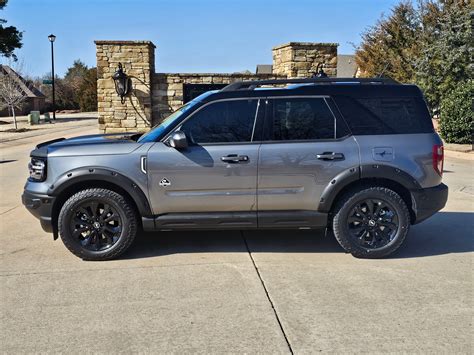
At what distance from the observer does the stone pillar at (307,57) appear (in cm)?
1140

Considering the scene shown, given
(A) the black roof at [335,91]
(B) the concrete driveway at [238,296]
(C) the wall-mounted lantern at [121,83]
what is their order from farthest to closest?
1. (C) the wall-mounted lantern at [121,83]
2. (A) the black roof at [335,91]
3. (B) the concrete driveway at [238,296]

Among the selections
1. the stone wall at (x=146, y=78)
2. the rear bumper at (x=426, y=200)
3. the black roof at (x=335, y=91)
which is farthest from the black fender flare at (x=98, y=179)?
the stone wall at (x=146, y=78)

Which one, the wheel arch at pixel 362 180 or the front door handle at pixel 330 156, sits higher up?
the front door handle at pixel 330 156

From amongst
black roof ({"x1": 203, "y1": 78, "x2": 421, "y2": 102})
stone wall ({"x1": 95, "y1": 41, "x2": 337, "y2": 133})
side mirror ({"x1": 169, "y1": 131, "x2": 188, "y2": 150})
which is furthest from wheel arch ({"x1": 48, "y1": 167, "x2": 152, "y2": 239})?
stone wall ({"x1": 95, "y1": 41, "x2": 337, "y2": 133})

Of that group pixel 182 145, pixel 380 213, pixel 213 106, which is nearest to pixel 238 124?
pixel 213 106

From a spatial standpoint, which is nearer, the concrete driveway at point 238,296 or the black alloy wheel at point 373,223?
the concrete driveway at point 238,296

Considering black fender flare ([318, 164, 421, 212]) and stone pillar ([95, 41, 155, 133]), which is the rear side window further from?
stone pillar ([95, 41, 155, 133])

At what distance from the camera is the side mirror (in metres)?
4.64

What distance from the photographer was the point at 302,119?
4934 mm

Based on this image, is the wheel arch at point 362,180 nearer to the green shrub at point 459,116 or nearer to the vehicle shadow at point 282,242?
the vehicle shadow at point 282,242

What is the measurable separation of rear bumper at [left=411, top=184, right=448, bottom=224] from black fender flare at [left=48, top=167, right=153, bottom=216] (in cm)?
294

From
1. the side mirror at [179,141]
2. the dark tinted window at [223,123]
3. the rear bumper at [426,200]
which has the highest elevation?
the dark tinted window at [223,123]

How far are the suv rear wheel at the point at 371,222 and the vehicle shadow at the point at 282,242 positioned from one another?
263 millimetres

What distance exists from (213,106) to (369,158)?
178cm
